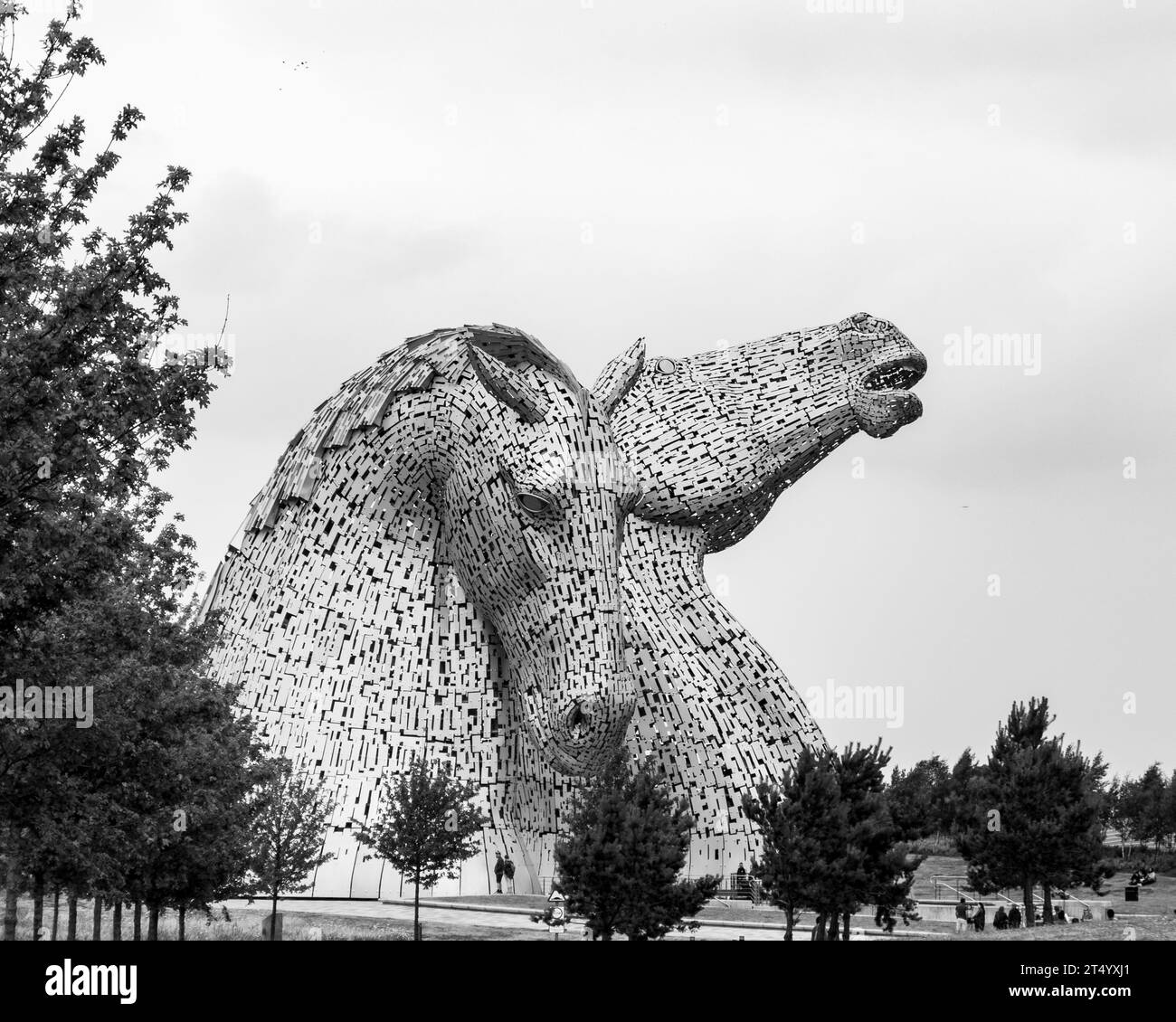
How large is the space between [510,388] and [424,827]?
8419mm

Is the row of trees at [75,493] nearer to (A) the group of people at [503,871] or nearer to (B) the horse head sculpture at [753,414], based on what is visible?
(A) the group of people at [503,871]

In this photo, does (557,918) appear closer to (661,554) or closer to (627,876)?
(627,876)

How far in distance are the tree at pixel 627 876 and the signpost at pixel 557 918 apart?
0.84 feet

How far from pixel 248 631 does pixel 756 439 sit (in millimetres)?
12686

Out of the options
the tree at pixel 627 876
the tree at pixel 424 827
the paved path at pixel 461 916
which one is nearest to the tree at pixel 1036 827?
the paved path at pixel 461 916

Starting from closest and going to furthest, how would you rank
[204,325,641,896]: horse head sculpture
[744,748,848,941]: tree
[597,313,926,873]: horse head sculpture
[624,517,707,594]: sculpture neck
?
[744,748,848,941]: tree, [204,325,641,896]: horse head sculpture, [597,313,926,873]: horse head sculpture, [624,517,707,594]: sculpture neck

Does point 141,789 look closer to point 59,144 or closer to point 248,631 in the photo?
point 59,144

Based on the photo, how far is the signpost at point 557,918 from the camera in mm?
28781

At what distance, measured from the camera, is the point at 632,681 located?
31.8 meters

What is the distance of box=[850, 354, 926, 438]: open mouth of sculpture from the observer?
40.7 metres

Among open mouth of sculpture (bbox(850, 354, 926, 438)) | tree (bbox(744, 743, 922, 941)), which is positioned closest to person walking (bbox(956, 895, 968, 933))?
tree (bbox(744, 743, 922, 941))

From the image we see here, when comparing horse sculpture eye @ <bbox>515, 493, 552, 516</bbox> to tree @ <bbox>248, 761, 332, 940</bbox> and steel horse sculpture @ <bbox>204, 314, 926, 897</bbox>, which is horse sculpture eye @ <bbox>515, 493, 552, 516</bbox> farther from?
tree @ <bbox>248, 761, 332, 940</bbox>

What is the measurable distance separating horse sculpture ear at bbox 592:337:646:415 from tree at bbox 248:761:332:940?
972 centimetres
